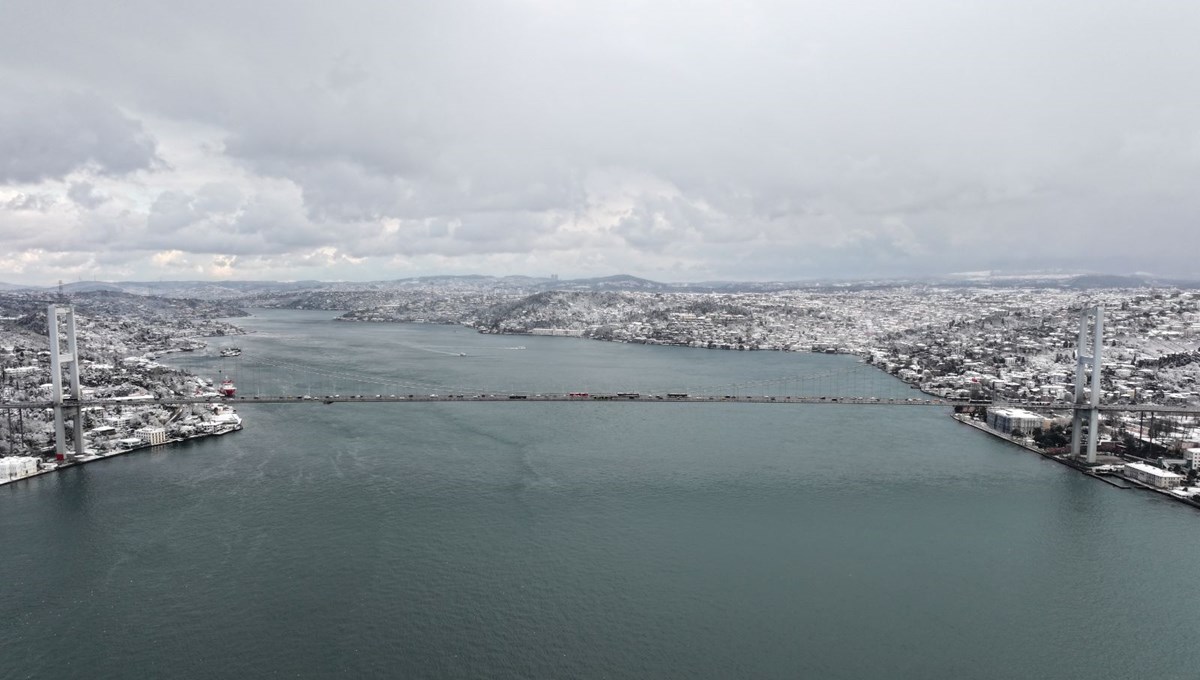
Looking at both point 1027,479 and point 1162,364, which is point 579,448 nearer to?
point 1027,479

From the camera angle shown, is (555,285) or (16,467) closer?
(16,467)

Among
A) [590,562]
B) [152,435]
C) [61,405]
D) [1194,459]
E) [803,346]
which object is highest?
[61,405]

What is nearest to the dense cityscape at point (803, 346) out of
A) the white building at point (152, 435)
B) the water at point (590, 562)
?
the white building at point (152, 435)

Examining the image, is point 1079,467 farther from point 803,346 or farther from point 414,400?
point 803,346

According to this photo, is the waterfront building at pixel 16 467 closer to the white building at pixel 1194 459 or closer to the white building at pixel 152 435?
the white building at pixel 152 435

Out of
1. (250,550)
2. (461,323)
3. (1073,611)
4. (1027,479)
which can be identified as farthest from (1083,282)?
(250,550)

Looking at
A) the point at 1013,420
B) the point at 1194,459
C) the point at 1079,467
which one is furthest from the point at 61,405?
the point at 1194,459

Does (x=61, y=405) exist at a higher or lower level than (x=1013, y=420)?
higher
